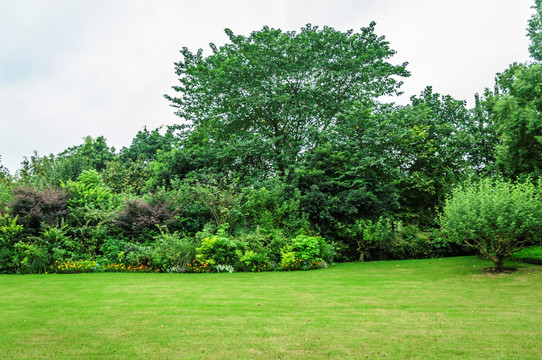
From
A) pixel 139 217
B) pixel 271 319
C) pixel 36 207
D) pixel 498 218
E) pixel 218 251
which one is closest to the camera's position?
pixel 271 319

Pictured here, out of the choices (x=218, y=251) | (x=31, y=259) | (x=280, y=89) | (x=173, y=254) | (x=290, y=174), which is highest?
(x=280, y=89)

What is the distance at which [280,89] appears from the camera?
1777cm

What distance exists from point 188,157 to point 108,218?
5.53 metres

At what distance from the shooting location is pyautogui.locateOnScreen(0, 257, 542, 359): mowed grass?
164 inches

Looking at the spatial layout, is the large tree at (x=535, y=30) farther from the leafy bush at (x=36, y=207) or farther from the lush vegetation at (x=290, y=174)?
the leafy bush at (x=36, y=207)

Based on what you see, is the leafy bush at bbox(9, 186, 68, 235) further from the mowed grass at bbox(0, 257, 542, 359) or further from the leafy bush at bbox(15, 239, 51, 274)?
the mowed grass at bbox(0, 257, 542, 359)

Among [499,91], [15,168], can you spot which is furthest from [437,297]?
[15,168]

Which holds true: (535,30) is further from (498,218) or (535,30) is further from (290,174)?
(290,174)

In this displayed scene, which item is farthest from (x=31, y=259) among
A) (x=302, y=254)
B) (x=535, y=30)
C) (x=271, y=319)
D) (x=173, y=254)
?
(x=535, y=30)

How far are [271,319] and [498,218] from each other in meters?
7.47

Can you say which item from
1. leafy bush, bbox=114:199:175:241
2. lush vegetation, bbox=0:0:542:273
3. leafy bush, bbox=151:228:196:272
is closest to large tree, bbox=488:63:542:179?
lush vegetation, bbox=0:0:542:273

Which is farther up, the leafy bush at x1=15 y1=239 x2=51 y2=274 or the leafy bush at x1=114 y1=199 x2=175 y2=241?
the leafy bush at x1=114 y1=199 x2=175 y2=241

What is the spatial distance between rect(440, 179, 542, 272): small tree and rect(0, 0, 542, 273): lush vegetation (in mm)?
85

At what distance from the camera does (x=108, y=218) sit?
46.5ft
